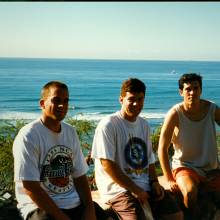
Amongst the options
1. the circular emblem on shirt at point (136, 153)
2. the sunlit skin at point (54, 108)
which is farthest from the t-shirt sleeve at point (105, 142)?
the sunlit skin at point (54, 108)

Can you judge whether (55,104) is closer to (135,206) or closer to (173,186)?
(135,206)

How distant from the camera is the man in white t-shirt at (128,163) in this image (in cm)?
332

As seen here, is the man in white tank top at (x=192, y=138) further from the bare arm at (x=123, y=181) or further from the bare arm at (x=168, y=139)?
the bare arm at (x=123, y=181)

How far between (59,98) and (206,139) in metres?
1.71

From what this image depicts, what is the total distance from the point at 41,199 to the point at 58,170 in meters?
0.30

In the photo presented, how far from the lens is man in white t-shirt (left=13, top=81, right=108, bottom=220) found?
2783 millimetres

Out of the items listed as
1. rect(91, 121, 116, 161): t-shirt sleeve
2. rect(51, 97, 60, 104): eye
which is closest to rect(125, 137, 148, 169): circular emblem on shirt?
rect(91, 121, 116, 161): t-shirt sleeve

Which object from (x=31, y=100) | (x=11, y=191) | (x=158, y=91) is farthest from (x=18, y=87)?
(x=11, y=191)

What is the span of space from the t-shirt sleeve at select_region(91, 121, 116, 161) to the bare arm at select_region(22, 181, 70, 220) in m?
0.72

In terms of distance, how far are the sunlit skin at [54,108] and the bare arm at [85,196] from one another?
20.9 inches

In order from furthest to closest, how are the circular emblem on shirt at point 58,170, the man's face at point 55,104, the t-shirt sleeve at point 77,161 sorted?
1. the t-shirt sleeve at point 77,161
2. the man's face at point 55,104
3. the circular emblem on shirt at point 58,170

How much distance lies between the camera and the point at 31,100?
1752 inches

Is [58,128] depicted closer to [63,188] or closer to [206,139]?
[63,188]

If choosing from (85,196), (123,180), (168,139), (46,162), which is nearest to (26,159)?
(46,162)
